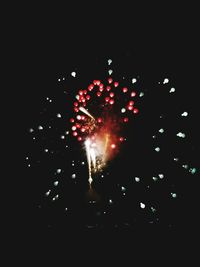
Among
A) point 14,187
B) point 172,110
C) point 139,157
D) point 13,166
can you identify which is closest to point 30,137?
point 13,166

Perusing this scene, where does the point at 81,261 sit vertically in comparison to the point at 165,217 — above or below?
below

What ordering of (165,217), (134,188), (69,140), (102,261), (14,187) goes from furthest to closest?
(69,140) → (134,188) → (14,187) → (165,217) → (102,261)

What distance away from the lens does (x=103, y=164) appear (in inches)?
311

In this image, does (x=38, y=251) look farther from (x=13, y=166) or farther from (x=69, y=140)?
(x=69, y=140)

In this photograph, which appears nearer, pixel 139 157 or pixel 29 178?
pixel 29 178

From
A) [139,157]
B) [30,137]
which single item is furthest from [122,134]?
[30,137]

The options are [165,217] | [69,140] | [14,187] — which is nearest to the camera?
[165,217]

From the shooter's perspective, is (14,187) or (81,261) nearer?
(81,261)

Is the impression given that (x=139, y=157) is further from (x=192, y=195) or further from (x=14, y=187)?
(x=14, y=187)

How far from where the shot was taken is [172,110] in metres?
7.59

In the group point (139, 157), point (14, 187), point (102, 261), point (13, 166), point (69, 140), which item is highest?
point (69, 140)

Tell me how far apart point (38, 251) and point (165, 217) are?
106 inches

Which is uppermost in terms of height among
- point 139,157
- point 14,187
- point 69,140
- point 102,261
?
point 69,140

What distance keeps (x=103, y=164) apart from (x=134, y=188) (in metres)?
0.95
